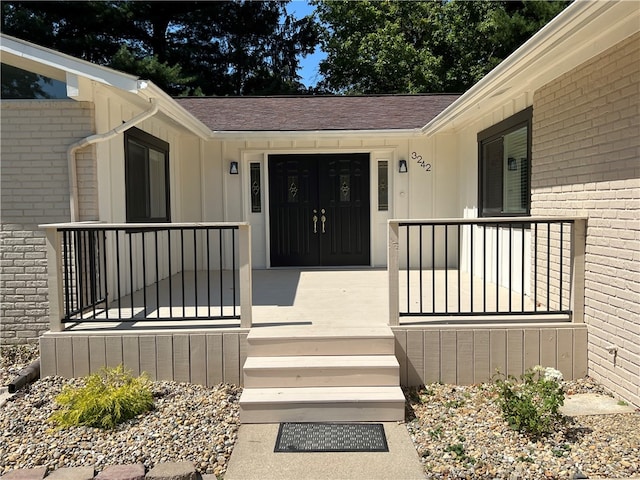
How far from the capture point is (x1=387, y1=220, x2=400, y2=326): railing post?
3789 millimetres

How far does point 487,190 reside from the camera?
6191 mm

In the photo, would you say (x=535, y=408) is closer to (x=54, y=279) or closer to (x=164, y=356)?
(x=164, y=356)

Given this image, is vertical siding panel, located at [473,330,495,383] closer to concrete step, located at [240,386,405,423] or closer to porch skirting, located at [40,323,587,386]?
porch skirting, located at [40,323,587,386]

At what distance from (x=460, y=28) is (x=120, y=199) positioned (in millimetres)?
16435

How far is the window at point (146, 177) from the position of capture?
543 cm

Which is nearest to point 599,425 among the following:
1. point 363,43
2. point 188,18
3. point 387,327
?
point 387,327

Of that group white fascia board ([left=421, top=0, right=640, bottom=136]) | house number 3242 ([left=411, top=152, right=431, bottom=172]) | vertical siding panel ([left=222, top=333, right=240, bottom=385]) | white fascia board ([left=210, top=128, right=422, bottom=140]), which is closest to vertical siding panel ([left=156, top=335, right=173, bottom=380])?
vertical siding panel ([left=222, top=333, right=240, bottom=385])

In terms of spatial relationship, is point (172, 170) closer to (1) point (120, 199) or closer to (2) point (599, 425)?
Answer: (1) point (120, 199)

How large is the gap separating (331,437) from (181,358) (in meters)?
1.43

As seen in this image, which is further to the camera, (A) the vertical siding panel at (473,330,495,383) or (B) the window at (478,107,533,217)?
(B) the window at (478,107,533,217)

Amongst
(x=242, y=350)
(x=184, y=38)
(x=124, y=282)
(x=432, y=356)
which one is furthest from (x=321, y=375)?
(x=184, y=38)

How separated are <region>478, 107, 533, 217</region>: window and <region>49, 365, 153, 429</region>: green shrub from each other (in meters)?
4.02

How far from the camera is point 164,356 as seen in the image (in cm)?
382

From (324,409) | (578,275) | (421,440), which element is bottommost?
(421,440)
